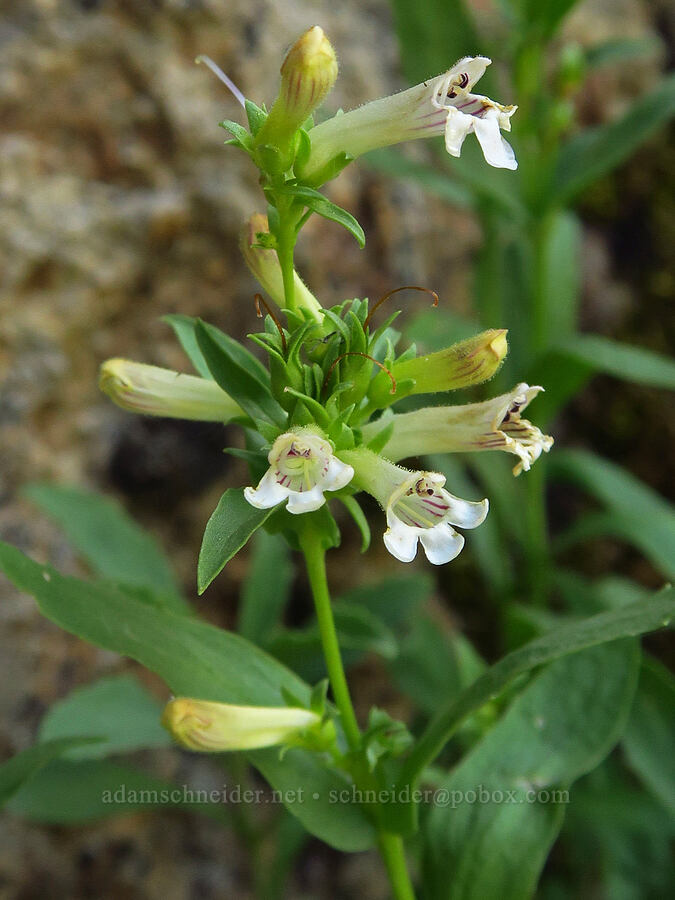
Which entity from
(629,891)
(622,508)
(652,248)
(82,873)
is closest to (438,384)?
(622,508)

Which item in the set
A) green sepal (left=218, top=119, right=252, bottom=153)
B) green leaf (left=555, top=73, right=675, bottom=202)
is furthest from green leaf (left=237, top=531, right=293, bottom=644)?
green leaf (left=555, top=73, right=675, bottom=202)

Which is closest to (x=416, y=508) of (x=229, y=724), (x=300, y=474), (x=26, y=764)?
(x=300, y=474)

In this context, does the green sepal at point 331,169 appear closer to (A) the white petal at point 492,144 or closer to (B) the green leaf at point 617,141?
(A) the white petal at point 492,144

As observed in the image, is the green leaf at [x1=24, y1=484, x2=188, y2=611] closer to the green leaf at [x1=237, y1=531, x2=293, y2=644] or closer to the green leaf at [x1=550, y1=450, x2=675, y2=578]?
the green leaf at [x1=237, y1=531, x2=293, y2=644]

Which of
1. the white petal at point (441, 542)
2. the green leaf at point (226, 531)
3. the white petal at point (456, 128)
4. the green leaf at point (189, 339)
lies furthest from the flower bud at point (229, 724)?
the white petal at point (456, 128)

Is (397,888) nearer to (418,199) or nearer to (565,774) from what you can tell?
(565,774)
